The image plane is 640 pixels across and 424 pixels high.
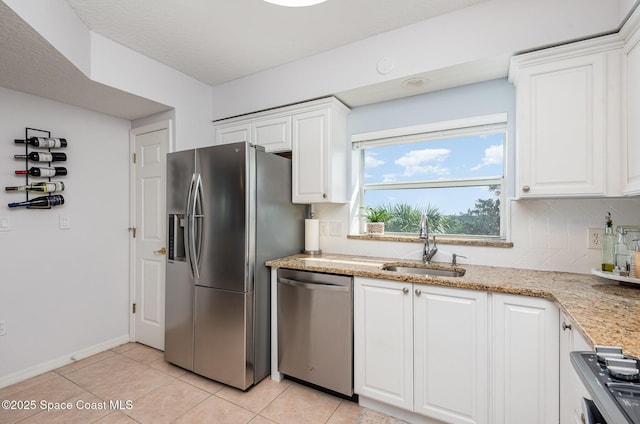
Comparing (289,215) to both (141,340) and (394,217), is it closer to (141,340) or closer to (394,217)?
(394,217)

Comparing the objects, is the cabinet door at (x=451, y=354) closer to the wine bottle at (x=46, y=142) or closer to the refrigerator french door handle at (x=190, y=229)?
the refrigerator french door handle at (x=190, y=229)

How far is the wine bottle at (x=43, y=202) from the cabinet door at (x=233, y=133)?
1445 millimetres

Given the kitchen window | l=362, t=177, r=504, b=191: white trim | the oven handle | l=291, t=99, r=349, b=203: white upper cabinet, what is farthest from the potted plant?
the oven handle

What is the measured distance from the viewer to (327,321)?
2080 millimetres

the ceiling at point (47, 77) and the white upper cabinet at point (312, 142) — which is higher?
the ceiling at point (47, 77)

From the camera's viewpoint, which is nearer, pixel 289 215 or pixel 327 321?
pixel 327 321

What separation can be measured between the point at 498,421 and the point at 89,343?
3347 mm

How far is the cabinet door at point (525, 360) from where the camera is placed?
147cm

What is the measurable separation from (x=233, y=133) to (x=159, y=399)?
7.57 feet

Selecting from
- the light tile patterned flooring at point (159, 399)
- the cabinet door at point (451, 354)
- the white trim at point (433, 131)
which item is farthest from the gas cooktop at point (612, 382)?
the white trim at point (433, 131)

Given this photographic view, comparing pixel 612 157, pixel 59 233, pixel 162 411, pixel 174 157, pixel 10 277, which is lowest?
pixel 162 411

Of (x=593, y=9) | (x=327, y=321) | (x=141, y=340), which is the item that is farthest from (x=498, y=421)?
(x=141, y=340)

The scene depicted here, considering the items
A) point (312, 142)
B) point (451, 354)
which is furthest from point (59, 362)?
point (451, 354)

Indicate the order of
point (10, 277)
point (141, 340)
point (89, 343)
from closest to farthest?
point (10, 277)
point (89, 343)
point (141, 340)
